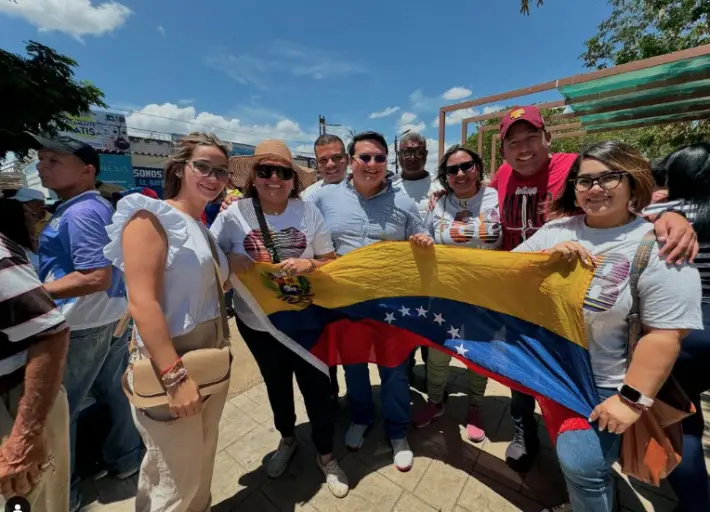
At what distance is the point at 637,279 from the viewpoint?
4.78 ft

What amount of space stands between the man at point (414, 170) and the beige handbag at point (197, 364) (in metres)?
2.19

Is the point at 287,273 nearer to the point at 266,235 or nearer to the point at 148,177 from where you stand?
the point at 266,235

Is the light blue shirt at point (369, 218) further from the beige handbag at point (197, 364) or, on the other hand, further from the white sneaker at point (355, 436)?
the white sneaker at point (355, 436)

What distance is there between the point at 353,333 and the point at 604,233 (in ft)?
5.57

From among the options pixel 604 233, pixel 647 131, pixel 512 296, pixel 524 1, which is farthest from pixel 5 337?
pixel 647 131

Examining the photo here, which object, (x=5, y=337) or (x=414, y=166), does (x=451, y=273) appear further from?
(x=5, y=337)

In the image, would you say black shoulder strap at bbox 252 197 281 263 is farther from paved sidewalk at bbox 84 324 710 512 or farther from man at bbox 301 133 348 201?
paved sidewalk at bbox 84 324 710 512

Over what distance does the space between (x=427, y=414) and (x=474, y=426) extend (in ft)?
1.34

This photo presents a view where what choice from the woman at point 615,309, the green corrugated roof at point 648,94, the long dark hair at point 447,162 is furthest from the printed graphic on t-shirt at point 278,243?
the green corrugated roof at point 648,94

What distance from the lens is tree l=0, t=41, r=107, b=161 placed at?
340 inches

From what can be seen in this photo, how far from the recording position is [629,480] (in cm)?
232

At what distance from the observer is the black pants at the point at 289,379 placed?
2.33 m

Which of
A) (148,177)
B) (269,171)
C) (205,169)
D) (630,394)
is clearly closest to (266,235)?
(269,171)

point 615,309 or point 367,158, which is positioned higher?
point 367,158
